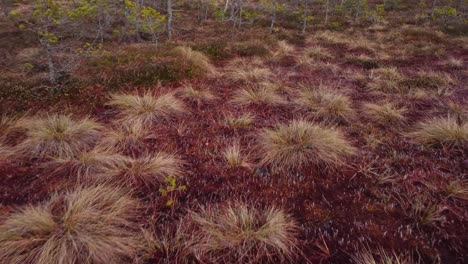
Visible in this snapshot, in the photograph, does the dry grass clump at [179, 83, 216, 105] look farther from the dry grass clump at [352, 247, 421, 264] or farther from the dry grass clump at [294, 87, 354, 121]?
the dry grass clump at [352, 247, 421, 264]

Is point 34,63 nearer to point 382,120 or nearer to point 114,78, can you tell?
point 114,78

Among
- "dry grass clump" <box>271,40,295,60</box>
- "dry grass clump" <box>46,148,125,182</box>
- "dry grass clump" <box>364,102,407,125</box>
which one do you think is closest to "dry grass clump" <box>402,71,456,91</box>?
"dry grass clump" <box>364,102,407,125</box>

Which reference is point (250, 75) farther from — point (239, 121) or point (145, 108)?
point (145, 108)

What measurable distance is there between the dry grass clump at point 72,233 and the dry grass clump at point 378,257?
2.51m

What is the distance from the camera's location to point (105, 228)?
10.5 feet

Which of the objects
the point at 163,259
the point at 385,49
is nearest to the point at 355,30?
the point at 385,49

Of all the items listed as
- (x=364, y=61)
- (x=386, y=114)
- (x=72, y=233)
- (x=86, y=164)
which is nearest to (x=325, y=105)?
(x=386, y=114)

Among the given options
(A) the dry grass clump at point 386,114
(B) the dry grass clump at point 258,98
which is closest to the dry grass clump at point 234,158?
(B) the dry grass clump at point 258,98

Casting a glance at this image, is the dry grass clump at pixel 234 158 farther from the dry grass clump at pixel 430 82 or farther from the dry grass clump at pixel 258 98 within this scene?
the dry grass clump at pixel 430 82

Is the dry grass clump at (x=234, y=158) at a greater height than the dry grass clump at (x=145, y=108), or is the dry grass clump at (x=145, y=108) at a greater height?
the dry grass clump at (x=145, y=108)

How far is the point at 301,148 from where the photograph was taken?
16.4ft

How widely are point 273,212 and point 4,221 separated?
11.3 feet

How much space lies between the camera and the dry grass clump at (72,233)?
2844mm

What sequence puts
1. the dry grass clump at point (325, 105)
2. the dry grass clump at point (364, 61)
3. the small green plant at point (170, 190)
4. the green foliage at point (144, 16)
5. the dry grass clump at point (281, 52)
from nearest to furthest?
the small green plant at point (170, 190)
the dry grass clump at point (325, 105)
the green foliage at point (144, 16)
the dry grass clump at point (364, 61)
the dry grass clump at point (281, 52)
